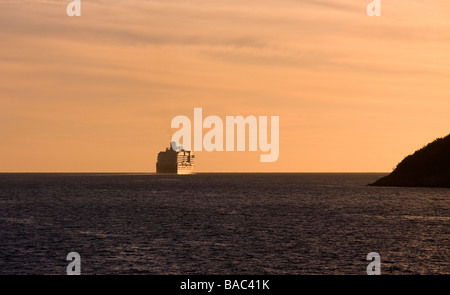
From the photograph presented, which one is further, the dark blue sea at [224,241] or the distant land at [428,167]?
the distant land at [428,167]

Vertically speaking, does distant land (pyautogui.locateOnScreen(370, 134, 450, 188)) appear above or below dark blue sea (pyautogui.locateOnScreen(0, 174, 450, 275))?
above

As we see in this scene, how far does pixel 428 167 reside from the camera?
7008 inches

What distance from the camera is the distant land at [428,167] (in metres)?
172

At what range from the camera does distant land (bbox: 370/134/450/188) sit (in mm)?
171875

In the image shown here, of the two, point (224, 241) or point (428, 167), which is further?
point (428, 167)

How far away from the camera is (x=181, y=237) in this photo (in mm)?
58219

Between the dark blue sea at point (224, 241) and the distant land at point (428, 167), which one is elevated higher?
Answer: the distant land at point (428, 167)

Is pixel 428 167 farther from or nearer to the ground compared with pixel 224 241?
farther from the ground

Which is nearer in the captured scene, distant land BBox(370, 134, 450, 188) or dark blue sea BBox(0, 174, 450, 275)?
dark blue sea BBox(0, 174, 450, 275)
